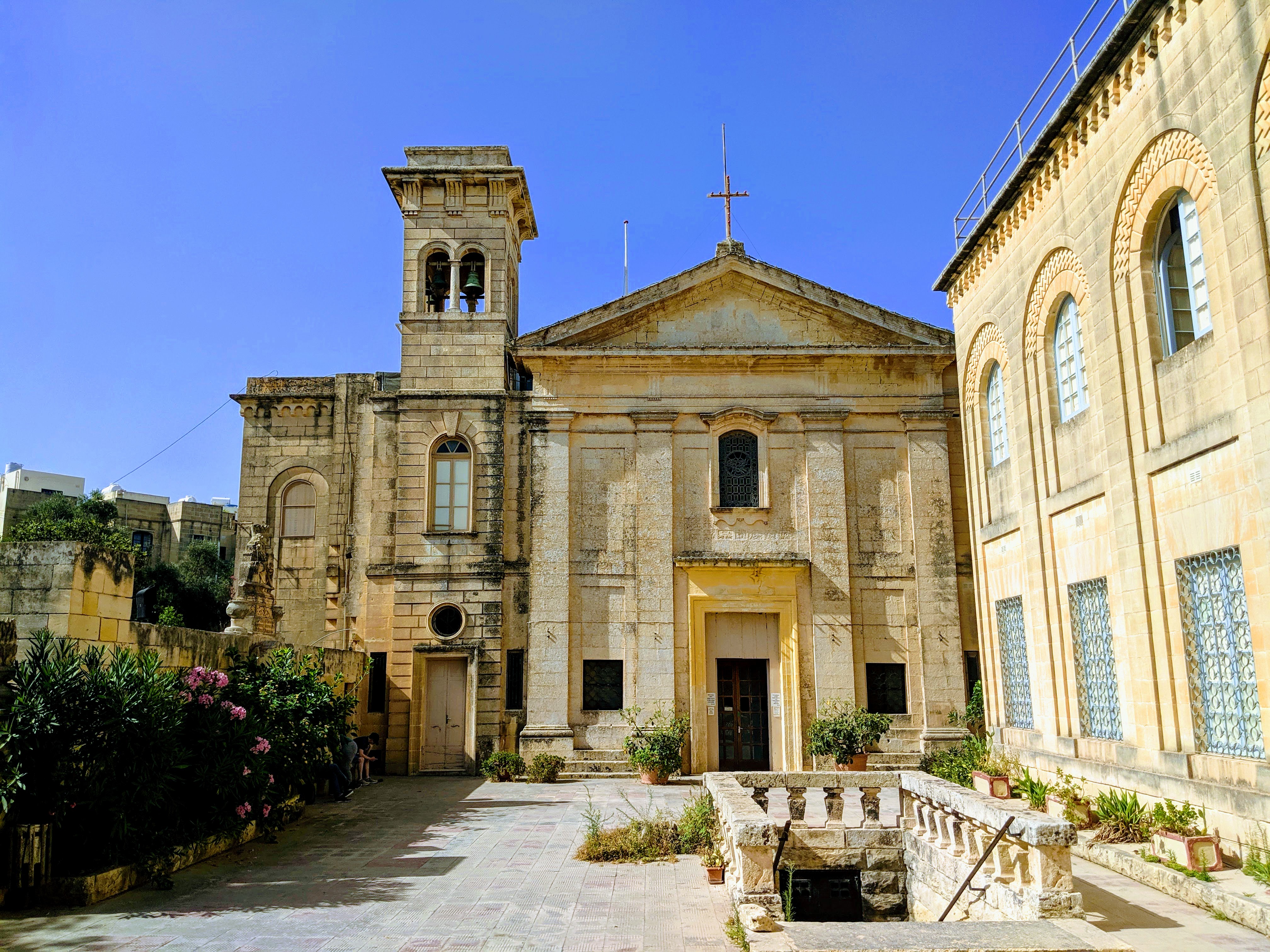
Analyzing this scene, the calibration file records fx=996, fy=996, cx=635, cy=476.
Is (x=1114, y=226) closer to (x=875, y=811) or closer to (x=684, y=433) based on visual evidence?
(x=875, y=811)

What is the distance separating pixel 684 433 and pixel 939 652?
6.81 metres

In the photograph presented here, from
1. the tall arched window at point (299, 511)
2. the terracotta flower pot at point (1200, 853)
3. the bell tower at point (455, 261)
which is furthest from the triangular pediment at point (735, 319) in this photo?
the terracotta flower pot at point (1200, 853)

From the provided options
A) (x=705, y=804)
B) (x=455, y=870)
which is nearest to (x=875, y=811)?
(x=705, y=804)

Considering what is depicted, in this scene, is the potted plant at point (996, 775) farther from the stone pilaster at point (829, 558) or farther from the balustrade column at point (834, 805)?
the stone pilaster at point (829, 558)

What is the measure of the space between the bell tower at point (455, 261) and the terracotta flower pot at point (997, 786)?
12624mm

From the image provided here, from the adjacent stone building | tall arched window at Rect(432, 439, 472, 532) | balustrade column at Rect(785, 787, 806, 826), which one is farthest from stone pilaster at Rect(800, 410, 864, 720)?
balustrade column at Rect(785, 787, 806, 826)

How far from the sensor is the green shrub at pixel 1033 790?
1230cm

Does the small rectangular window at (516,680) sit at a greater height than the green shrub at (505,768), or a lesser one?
greater

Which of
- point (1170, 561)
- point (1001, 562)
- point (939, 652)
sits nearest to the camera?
point (1170, 561)

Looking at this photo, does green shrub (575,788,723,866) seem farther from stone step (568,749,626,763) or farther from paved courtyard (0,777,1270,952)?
stone step (568,749,626,763)

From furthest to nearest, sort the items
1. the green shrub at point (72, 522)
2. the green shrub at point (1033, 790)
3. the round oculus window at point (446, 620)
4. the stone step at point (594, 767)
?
the green shrub at point (72, 522)
the round oculus window at point (446, 620)
the stone step at point (594, 767)
the green shrub at point (1033, 790)

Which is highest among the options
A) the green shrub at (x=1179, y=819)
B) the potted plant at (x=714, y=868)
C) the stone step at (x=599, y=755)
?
the green shrub at (x=1179, y=819)

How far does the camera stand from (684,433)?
21.0m

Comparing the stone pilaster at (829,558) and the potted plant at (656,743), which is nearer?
the potted plant at (656,743)
